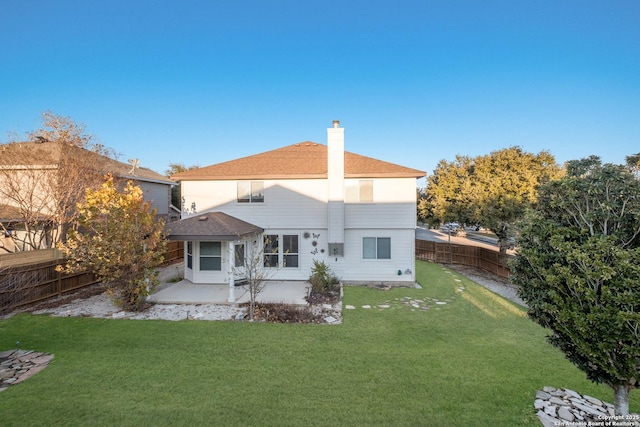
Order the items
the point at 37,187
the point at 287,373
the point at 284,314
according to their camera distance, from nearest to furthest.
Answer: the point at 287,373
the point at 284,314
the point at 37,187

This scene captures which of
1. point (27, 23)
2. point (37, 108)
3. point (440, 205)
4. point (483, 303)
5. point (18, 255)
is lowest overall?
point (483, 303)

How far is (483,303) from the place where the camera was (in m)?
10.4

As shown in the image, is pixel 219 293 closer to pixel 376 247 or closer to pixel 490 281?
pixel 376 247

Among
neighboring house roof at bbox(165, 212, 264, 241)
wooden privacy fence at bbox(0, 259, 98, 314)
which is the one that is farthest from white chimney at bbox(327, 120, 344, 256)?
wooden privacy fence at bbox(0, 259, 98, 314)

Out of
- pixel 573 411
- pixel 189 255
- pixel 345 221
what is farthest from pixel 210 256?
pixel 573 411

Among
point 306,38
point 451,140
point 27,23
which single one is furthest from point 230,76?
point 451,140

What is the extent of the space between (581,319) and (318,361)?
465 cm

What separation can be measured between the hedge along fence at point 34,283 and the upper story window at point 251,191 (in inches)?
297

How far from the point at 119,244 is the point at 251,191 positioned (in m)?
6.08

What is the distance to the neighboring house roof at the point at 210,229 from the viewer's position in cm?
1084

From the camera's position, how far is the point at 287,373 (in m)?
5.52

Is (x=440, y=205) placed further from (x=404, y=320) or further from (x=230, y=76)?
(x=230, y=76)

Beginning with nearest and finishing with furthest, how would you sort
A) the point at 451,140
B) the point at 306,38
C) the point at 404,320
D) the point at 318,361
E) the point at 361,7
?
the point at 318,361, the point at 404,320, the point at 361,7, the point at 306,38, the point at 451,140

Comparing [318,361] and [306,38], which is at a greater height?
[306,38]
